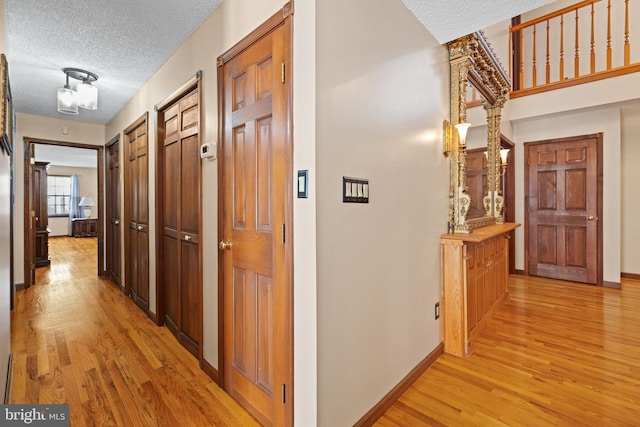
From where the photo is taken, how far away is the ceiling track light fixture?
289cm

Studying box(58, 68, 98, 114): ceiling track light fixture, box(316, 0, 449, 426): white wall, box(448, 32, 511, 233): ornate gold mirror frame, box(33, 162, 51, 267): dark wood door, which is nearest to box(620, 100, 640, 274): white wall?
box(448, 32, 511, 233): ornate gold mirror frame

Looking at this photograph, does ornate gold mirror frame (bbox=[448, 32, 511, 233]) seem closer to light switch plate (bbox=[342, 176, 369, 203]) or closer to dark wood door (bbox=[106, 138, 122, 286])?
light switch plate (bbox=[342, 176, 369, 203])

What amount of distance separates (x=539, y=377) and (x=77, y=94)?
4553 millimetres

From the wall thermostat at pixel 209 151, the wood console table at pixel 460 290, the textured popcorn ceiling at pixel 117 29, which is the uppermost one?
the textured popcorn ceiling at pixel 117 29

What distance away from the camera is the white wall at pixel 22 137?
4188mm

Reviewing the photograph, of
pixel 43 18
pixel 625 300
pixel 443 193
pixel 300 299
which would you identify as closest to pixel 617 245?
pixel 625 300

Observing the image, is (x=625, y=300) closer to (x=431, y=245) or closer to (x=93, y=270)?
(x=431, y=245)

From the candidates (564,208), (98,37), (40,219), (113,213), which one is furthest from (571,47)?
(40,219)

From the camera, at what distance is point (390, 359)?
1.82m

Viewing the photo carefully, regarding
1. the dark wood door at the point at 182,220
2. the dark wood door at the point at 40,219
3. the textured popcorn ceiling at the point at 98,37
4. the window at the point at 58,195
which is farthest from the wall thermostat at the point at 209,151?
the window at the point at 58,195

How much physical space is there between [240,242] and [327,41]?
117 centimetres

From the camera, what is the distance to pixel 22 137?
4250mm

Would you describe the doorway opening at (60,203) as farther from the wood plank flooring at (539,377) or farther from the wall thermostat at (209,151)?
the wood plank flooring at (539,377)

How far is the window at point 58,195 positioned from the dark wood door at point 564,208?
45.2 ft
